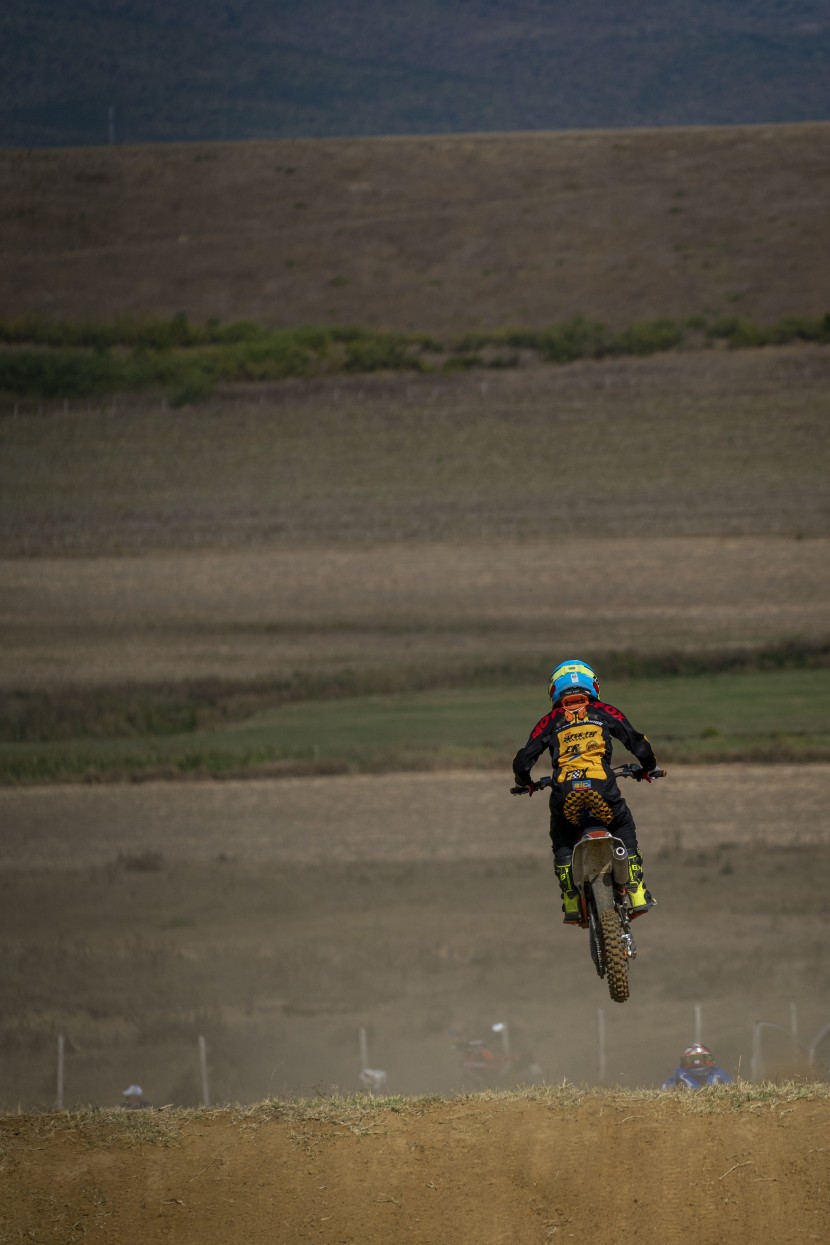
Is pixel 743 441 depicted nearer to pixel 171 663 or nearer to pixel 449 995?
pixel 171 663

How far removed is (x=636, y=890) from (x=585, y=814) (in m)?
0.62

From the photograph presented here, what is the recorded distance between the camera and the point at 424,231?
179 ft

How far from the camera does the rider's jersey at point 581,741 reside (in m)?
10.2

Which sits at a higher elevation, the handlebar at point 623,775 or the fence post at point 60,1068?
the fence post at point 60,1068

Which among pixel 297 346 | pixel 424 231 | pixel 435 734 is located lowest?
pixel 435 734

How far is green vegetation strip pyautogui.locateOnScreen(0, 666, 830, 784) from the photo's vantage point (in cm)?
4134

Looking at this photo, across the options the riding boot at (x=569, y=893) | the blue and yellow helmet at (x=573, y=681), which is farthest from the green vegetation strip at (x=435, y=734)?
Result: the blue and yellow helmet at (x=573, y=681)

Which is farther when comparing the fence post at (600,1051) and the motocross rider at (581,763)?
the fence post at (600,1051)

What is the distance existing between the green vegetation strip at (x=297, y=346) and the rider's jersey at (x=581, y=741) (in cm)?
4206

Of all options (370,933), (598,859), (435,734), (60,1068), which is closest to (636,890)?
(598,859)

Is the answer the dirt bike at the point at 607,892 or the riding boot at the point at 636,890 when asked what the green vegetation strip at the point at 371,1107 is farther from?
the riding boot at the point at 636,890

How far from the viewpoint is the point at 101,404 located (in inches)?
1976

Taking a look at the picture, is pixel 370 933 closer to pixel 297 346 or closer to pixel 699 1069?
pixel 699 1069

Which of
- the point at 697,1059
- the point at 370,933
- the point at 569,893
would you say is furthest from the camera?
the point at 370,933
